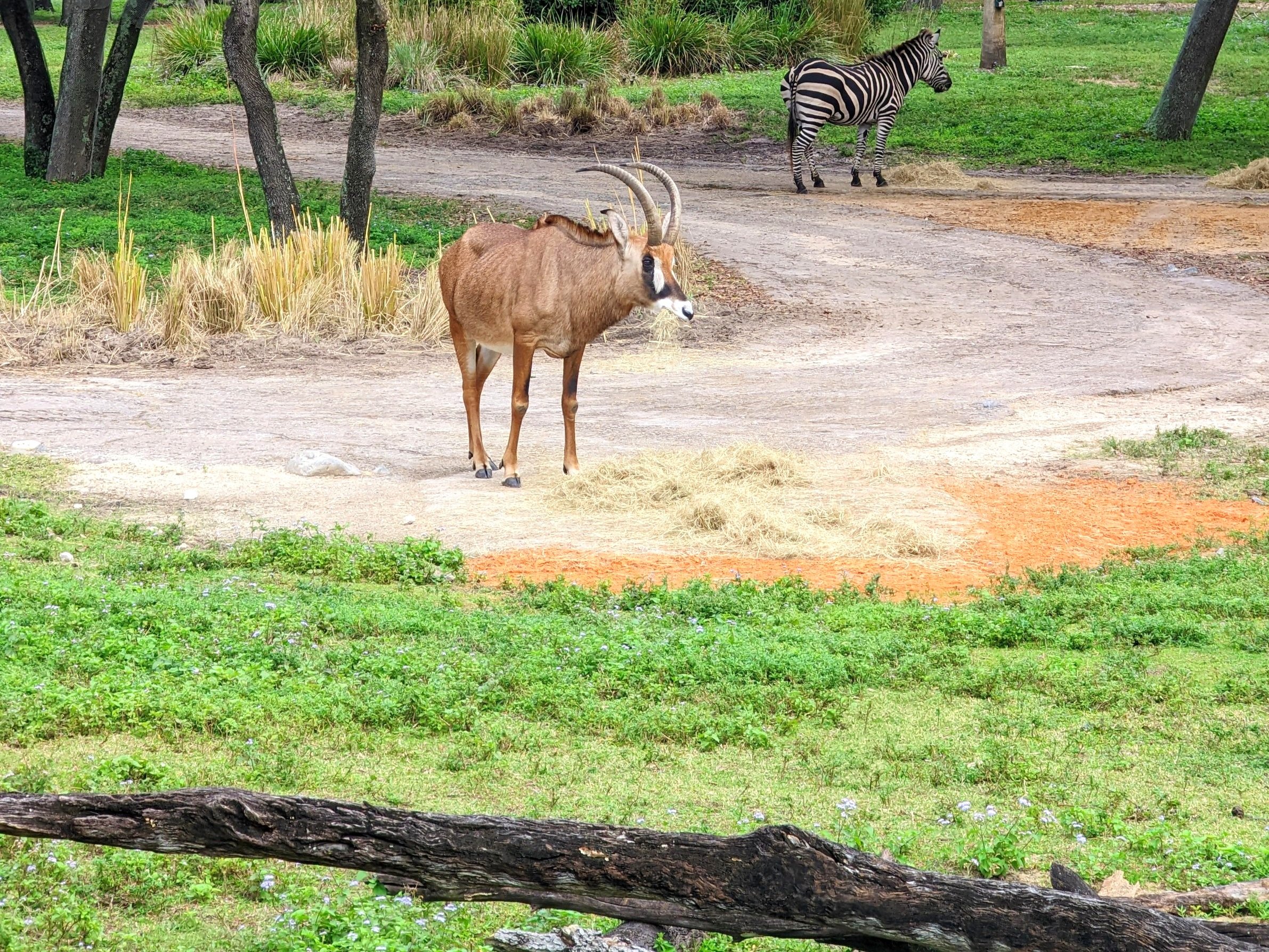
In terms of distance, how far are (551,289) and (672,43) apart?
2447 centimetres

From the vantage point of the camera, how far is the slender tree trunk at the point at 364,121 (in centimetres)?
1688

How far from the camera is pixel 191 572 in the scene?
8.73 m

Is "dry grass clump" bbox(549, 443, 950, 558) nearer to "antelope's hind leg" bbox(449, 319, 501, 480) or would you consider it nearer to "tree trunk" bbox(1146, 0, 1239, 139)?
"antelope's hind leg" bbox(449, 319, 501, 480)

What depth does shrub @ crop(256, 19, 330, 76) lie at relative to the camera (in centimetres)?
3269

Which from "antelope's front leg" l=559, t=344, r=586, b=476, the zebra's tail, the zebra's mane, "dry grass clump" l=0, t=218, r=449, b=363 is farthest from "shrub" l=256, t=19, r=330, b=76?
"antelope's front leg" l=559, t=344, r=586, b=476

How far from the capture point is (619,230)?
405 inches

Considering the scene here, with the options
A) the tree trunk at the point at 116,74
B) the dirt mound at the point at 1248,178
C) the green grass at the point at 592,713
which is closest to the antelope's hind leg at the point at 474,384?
the green grass at the point at 592,713

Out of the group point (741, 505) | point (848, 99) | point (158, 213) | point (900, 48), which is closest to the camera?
point (741, 505)

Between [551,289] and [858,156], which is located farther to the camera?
[858,156]

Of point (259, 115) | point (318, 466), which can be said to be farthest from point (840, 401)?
point (259, 115)

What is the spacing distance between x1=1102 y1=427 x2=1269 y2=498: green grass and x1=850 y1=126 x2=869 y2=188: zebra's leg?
12355mm

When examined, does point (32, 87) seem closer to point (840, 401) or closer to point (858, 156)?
point (858, 156)

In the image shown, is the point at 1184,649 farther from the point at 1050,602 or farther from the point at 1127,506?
the point at 1127,506

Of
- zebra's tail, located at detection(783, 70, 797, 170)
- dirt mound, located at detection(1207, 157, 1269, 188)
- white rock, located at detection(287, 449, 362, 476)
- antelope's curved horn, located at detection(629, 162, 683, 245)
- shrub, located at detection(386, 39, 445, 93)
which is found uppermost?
shrub, located at detection(386, 39, 445, 93)
